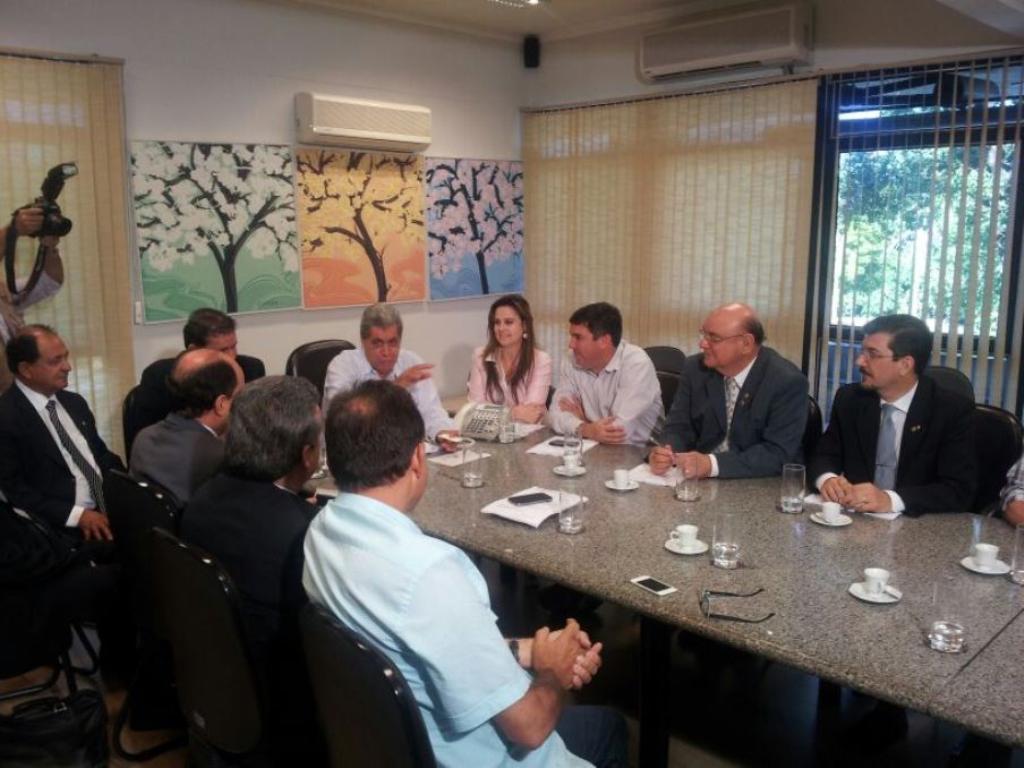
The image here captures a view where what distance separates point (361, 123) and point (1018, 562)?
4.07 metres

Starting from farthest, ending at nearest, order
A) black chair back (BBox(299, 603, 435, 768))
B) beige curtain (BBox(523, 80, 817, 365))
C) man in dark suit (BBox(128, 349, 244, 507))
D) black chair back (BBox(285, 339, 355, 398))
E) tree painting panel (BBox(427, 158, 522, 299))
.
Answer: tree painting panel (BBox(427, 158, 522, 299)), beige curtain (BBox(523, 80, 817, 365)), black chair back (BBox(285, 339, 355, 398)), man in dark suit (BBox(128, 349, 244, 507)), black chair back (BBox(299, 603, 435, 768))

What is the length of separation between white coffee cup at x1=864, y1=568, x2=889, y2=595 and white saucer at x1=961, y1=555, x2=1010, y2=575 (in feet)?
0.94

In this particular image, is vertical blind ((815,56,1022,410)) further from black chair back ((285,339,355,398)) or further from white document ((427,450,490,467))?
black chair back ((285,339,355,398))

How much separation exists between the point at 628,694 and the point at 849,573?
115 centimetres

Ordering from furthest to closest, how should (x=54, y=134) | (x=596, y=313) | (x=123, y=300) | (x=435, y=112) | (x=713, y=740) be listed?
(x=435, y=112) → (x=123, y=300) → (x=54, y=134) → (x=596, y=313) → (x=713, y=740)

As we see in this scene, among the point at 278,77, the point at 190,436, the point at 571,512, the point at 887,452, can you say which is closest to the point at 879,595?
the point at 571,512

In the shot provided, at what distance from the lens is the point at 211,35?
439 cm

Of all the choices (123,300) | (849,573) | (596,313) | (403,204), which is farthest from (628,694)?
(403,204)

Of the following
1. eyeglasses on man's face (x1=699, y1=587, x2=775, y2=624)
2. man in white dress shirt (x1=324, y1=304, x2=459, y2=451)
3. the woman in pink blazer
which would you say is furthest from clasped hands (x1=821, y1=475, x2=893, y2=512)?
the woman in pink blazer

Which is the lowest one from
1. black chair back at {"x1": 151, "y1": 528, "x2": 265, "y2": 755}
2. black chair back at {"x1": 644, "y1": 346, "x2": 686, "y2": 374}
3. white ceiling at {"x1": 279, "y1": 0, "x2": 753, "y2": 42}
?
black chair back at {"x1": 151, "y1": 528, "x2": 265, "y2": 755}

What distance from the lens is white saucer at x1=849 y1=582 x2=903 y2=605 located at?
1833 mm

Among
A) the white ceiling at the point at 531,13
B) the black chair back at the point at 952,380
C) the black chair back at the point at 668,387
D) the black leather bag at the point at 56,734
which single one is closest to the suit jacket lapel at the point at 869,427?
the black chair back at the point at 952,380

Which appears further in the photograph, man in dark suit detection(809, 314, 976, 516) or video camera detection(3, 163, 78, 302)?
video camera detection(3, 163, 78, 302)

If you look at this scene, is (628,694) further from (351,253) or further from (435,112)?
(435,112)
